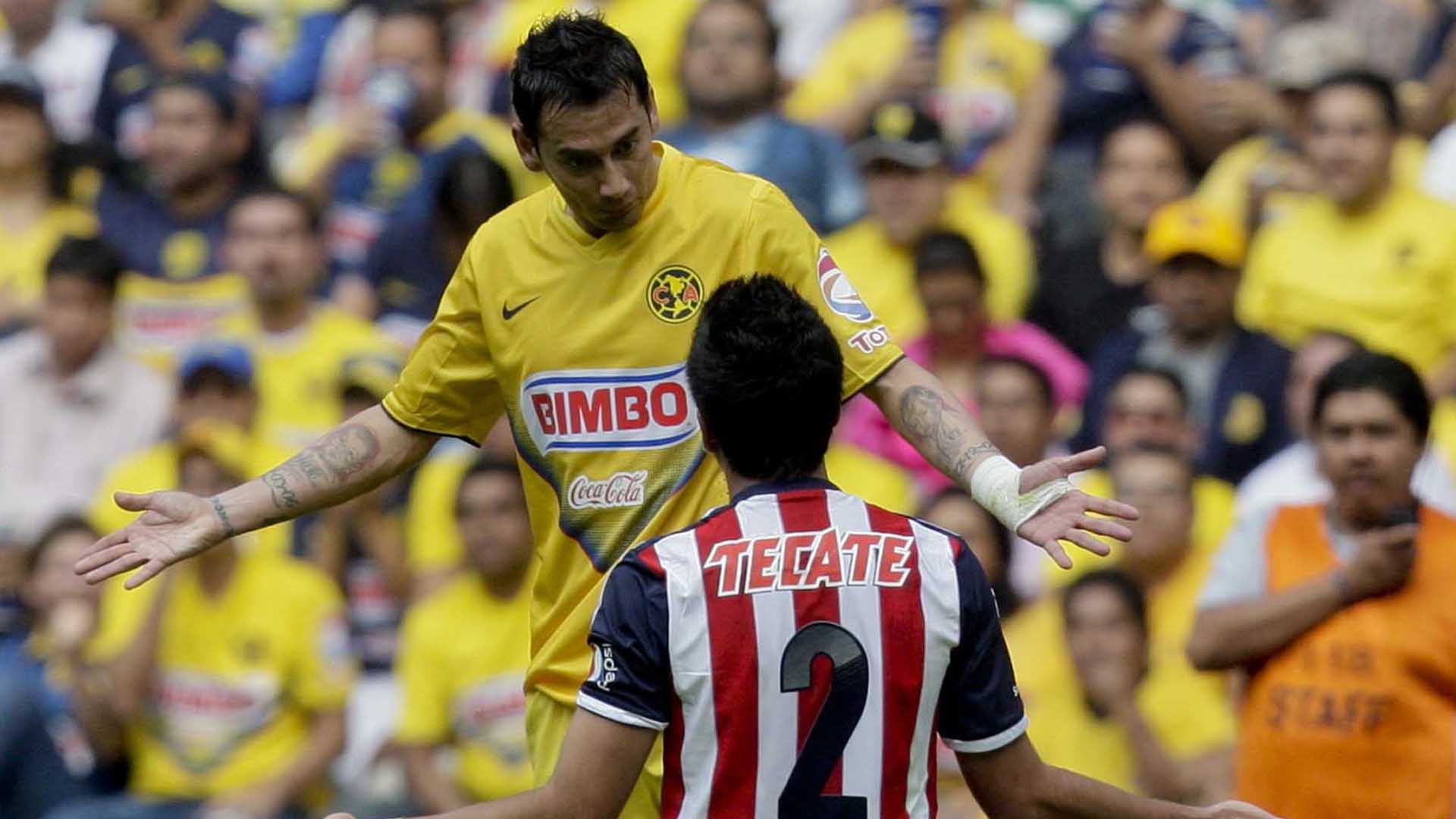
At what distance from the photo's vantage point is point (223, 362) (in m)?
9.46

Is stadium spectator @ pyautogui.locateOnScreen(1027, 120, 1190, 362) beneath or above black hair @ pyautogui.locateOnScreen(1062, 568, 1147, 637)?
above

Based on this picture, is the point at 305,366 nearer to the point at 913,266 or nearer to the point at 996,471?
the point at 913,266

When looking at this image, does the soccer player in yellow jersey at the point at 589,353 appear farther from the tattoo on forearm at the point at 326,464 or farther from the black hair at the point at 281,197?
the black hair at the point at 281,197

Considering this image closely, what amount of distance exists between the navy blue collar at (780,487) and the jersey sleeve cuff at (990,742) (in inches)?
19.7

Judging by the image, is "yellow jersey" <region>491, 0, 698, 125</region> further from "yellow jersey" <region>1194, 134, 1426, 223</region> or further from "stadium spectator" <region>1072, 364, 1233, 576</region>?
"stadium spectator" <region>1072, 364, 1233, 576</region>

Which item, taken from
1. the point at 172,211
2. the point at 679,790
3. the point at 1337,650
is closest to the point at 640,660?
the point at 679,790

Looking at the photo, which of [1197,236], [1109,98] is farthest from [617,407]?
[1109,98]

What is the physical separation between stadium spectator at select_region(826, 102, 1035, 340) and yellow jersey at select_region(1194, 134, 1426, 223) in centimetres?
82

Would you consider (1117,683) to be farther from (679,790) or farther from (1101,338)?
(679,790)

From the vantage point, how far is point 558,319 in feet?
15.9

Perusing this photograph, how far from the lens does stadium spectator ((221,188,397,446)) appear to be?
9750mm

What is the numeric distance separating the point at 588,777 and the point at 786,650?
41 cm

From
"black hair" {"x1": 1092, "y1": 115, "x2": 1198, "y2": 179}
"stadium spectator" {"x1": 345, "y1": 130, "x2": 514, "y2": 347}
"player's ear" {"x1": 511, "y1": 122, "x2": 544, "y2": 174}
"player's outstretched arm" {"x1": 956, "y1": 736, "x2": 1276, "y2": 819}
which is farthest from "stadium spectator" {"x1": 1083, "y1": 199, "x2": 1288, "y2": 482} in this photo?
"player's outstretched arm" {"x1": 956, "y1": 736, "x2": 1276, "y2": 819}

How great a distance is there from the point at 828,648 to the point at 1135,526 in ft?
13.8
